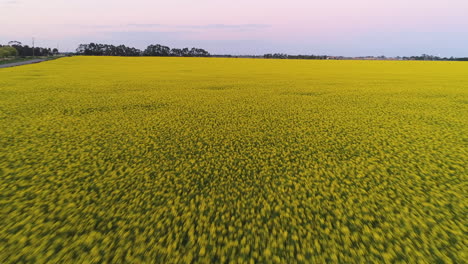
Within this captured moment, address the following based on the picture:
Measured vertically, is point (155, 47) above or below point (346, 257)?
above

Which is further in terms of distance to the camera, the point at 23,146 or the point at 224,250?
the point at 23,146

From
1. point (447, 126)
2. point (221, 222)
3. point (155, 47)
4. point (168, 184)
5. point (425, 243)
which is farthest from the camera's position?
point (155, 47)

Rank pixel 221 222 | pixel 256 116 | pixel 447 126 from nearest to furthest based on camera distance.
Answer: pixel 221 222 → pixel 447 126 → pixel 256 116

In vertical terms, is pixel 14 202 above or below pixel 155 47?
below

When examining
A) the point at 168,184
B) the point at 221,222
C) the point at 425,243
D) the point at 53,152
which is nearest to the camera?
the point at 425,243

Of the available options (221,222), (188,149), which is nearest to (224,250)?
(221,222)

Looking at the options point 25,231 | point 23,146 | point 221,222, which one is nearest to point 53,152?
point 23,146

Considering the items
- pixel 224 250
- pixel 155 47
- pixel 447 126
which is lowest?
pixel 224 250

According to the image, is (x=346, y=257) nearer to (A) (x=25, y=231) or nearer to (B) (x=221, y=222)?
(B) (x=221, y=222)

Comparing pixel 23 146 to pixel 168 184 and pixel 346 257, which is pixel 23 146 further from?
pixel 346 257
